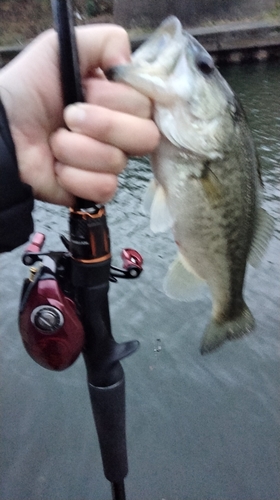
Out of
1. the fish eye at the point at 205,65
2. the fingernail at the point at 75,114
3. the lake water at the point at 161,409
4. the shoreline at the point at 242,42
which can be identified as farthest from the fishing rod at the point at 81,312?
the shoreline at the point at 242,42

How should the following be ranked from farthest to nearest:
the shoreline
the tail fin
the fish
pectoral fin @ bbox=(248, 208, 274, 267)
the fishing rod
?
the shoreline, the tail fin, pectoral fin @ bbox=(248, 208, 274, 267), the fishing rod, the fish

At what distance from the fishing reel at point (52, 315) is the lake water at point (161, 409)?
170 centimetres

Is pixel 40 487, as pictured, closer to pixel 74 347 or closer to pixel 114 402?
pixel 114 402

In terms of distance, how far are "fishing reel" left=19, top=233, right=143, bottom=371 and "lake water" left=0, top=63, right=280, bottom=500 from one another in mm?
1700

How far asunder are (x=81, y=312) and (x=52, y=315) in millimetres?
90

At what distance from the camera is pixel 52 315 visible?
1251mm

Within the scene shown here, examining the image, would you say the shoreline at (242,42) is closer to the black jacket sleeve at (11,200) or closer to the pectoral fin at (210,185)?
the pectoral fin at (210,185)

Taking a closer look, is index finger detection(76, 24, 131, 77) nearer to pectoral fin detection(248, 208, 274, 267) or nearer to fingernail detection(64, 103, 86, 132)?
fingernail detection(64, 103, 86, 132)

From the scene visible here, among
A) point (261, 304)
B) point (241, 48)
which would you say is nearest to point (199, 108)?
point (261, 304)

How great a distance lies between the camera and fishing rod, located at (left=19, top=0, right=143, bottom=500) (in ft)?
3.83

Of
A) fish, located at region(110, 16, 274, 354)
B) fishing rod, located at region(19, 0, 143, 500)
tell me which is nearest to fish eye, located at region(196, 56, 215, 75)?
fish, located at region(110, 16, 274, 354)

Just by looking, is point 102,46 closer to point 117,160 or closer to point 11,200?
point 117,160

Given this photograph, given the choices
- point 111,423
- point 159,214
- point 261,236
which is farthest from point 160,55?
point 111,423

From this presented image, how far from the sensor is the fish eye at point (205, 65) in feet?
3.66
